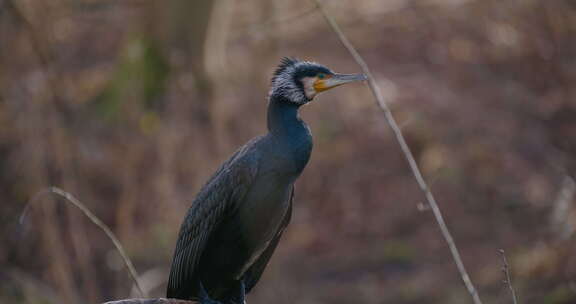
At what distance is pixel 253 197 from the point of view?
5328 millimetres

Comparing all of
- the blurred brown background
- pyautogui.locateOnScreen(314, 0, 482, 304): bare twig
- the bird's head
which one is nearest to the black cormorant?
the bird's head

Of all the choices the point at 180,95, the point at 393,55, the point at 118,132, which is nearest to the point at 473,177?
the point at 393,55

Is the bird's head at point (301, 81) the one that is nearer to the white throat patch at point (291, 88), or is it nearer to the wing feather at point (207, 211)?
the white throat patch at point (291, 88)

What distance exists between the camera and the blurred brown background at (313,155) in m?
10.5

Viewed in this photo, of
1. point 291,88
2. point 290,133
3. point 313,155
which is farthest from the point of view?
point 313,155

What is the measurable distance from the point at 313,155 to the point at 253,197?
6.89 m

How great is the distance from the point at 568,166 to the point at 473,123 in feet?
5.66

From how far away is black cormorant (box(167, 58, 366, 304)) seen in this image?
17.2 feet

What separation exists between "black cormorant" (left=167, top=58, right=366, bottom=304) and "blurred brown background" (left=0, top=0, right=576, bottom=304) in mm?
4001

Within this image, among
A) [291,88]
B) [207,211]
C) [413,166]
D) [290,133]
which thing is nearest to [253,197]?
[207,211]

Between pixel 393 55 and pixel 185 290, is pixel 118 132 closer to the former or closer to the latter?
pixel 393 55

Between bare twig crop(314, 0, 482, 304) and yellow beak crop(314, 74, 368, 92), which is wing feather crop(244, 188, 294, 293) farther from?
bare twig crop(314, 0, 482, 304)

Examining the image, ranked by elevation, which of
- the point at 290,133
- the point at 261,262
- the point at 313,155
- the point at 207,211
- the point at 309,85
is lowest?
the point at 313,155

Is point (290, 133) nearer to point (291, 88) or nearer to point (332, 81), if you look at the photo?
point (291, 88)
